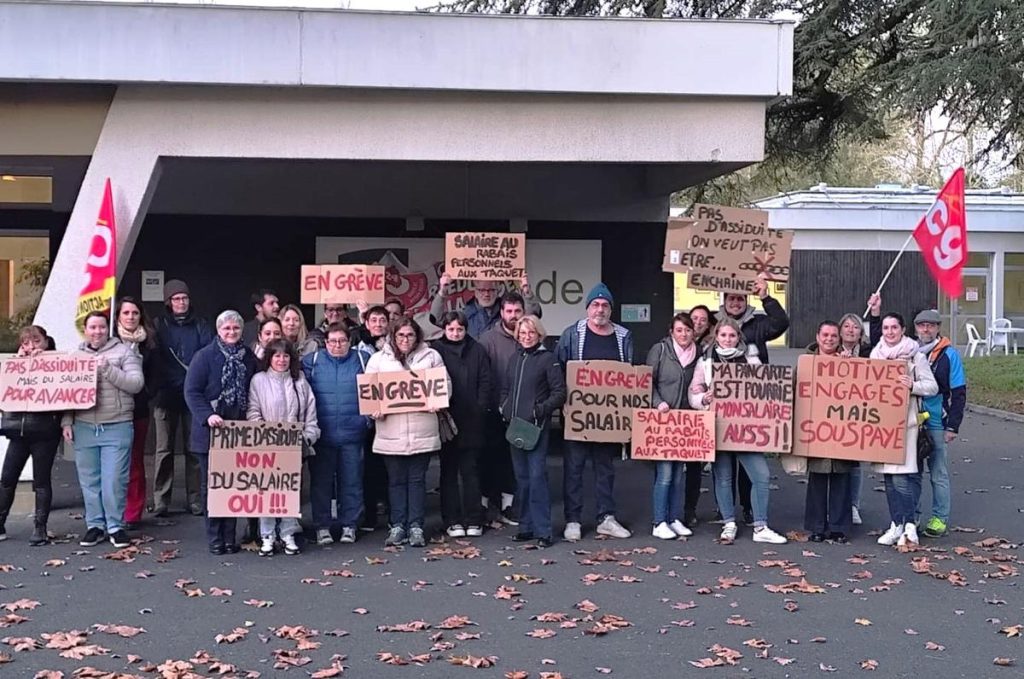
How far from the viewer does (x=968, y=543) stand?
362 inches

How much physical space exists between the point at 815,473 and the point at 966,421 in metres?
10.2

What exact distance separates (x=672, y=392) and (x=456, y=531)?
1977mm

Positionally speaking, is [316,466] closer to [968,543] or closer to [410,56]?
[410,56]

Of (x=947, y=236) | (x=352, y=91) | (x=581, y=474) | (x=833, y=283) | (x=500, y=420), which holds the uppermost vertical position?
(x=352, y=91)

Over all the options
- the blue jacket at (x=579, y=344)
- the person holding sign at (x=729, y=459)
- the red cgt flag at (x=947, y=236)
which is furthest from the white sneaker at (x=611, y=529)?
the red cgt flag at (x=947, y=236)

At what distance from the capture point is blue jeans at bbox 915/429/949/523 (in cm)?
912

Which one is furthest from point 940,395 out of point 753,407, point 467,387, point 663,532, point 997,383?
point 997,383

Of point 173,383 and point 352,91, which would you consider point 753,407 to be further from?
point 173,383

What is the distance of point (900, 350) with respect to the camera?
29.7 feet

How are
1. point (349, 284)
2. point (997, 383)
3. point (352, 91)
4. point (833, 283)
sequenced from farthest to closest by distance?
1. point (833, 283)
2. point (997, 383)
3. point (352, 91)
4. point (349, 284)

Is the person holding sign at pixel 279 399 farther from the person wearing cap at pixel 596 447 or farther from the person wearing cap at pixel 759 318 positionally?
the person wearing cap at pixel 759 318

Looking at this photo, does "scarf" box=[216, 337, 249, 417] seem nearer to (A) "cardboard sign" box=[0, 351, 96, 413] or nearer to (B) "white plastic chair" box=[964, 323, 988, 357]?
(A) "cardboard sign" box=[0, 351, 96, 413]

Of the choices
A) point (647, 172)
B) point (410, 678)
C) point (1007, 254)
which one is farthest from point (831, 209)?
point (410, 678)

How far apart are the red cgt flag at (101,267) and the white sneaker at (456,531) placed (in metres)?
3.37
